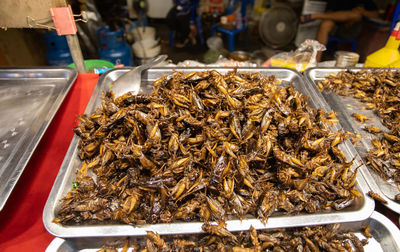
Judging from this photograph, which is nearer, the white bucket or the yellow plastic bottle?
the yellow plastic bottle

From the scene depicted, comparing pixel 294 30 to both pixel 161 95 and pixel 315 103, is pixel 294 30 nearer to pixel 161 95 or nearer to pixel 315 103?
pixel 315 103

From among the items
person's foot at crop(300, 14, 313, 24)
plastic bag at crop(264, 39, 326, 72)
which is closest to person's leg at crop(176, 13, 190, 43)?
person's foot at crop(300, 14, 313, 24)

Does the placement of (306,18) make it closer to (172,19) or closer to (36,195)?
(172,19)

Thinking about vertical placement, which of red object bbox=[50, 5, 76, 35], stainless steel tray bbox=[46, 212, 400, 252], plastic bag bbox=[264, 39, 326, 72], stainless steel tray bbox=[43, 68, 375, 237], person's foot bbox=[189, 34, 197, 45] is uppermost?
red object bbox=[50, 5, 76, 35]

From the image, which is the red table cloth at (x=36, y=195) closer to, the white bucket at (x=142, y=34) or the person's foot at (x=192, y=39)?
the white bucket at (x=142, y=34)

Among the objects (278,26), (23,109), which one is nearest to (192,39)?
(278,26)

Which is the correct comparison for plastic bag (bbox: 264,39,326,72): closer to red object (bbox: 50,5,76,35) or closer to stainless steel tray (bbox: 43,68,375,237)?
stainless steel tray (bbox: 43,68,375,237)
